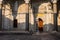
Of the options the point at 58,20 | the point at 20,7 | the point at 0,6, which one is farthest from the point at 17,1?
the point at 58,20

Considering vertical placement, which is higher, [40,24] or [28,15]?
[28,15]

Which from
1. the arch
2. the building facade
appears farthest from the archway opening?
the building facade

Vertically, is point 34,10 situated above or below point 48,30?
above

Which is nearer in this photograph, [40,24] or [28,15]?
[28,15]

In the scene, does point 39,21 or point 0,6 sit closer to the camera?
Answer: point 0,6

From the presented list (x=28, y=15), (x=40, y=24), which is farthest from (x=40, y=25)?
(x=28, y=15)

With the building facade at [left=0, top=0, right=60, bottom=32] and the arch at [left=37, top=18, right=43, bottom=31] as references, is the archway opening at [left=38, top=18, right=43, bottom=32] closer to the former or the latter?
the arch at [left=37, top=18, right=43, bottom=31]

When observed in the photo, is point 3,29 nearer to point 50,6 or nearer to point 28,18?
point 28,18

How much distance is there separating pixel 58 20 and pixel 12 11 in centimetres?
594

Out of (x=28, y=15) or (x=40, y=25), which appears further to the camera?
(x=40, y=25)

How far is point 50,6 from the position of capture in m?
24.3

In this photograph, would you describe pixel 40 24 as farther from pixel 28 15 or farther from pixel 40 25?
pixel 28 15

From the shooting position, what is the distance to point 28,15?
79.8 ft

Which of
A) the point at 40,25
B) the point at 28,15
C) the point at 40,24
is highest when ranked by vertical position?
the point at 28,15
